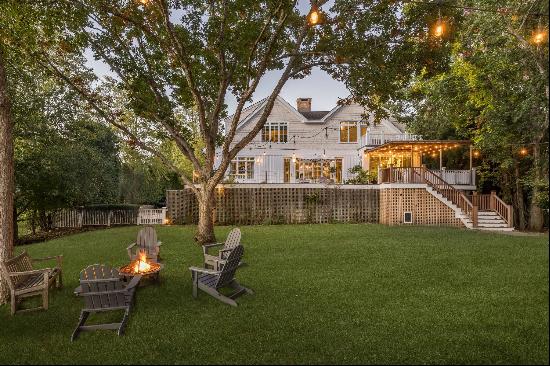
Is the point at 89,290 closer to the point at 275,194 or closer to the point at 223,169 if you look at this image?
the point at 223,169

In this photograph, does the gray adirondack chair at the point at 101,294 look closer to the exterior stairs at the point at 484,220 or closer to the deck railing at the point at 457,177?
the exterior stairs at the point at 484,220

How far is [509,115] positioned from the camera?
1683 centimetres

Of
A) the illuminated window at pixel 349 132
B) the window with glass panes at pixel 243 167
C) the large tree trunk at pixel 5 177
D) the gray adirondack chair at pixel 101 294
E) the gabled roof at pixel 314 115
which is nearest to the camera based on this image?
the gray adirondack chair at pixel 101 294

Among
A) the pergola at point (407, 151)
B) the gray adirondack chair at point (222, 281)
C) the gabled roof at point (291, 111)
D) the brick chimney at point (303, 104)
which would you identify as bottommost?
the gray adirondack chair at point (222, 281)

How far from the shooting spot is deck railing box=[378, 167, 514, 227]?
61.1 ft

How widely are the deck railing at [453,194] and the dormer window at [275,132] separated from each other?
8710mm

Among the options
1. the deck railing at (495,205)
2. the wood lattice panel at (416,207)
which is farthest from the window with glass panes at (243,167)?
the deck railing at (495,205)

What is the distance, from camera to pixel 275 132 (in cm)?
2778

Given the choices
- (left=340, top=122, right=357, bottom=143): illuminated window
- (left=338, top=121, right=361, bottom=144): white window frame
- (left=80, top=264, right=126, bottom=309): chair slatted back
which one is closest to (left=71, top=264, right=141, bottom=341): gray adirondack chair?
(left=80, top=264, right=126, bottom=309): chair slatted back

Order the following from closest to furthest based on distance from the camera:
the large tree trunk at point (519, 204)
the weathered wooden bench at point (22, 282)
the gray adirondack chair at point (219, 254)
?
1. the weathered wooden bench at point (22, 282)
2. the gray adirondack chair at point (219, 254)
3. the large tree trunk at point (519, 204)

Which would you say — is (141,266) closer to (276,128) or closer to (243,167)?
(243,167)

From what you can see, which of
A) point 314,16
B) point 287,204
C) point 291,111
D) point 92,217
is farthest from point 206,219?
point 291,111

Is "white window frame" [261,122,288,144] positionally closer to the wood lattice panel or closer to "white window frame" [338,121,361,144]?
"white window frame" [338,121,361,144]

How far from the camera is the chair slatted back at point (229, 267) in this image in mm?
6523
